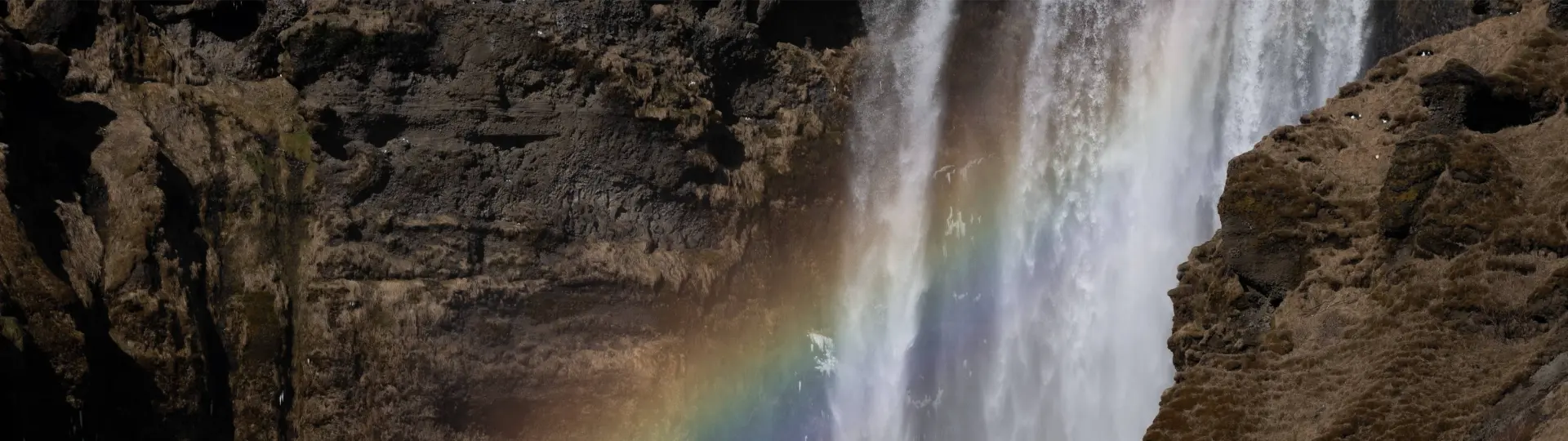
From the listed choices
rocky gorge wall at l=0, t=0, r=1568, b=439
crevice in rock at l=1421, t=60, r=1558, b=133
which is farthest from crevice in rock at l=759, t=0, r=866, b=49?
crevice in rock at l=1421, t=60, r=1558, b=133

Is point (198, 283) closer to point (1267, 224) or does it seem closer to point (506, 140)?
point (506, 140)

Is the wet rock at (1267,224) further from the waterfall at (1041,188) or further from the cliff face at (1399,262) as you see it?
the waterfall at (1041,188)

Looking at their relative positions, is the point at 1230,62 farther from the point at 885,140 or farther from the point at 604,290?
the point at 604,290

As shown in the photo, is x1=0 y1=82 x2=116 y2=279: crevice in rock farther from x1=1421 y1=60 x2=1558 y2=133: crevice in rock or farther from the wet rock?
x1=1421 y1=60 x2=1558 y2=133: crevice in rock

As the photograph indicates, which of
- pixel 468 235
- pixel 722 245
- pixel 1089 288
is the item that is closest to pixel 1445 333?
pixel 1089 288

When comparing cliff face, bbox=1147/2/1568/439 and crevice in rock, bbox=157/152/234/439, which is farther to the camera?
crevice in rock, bbox=157/152/234/439
